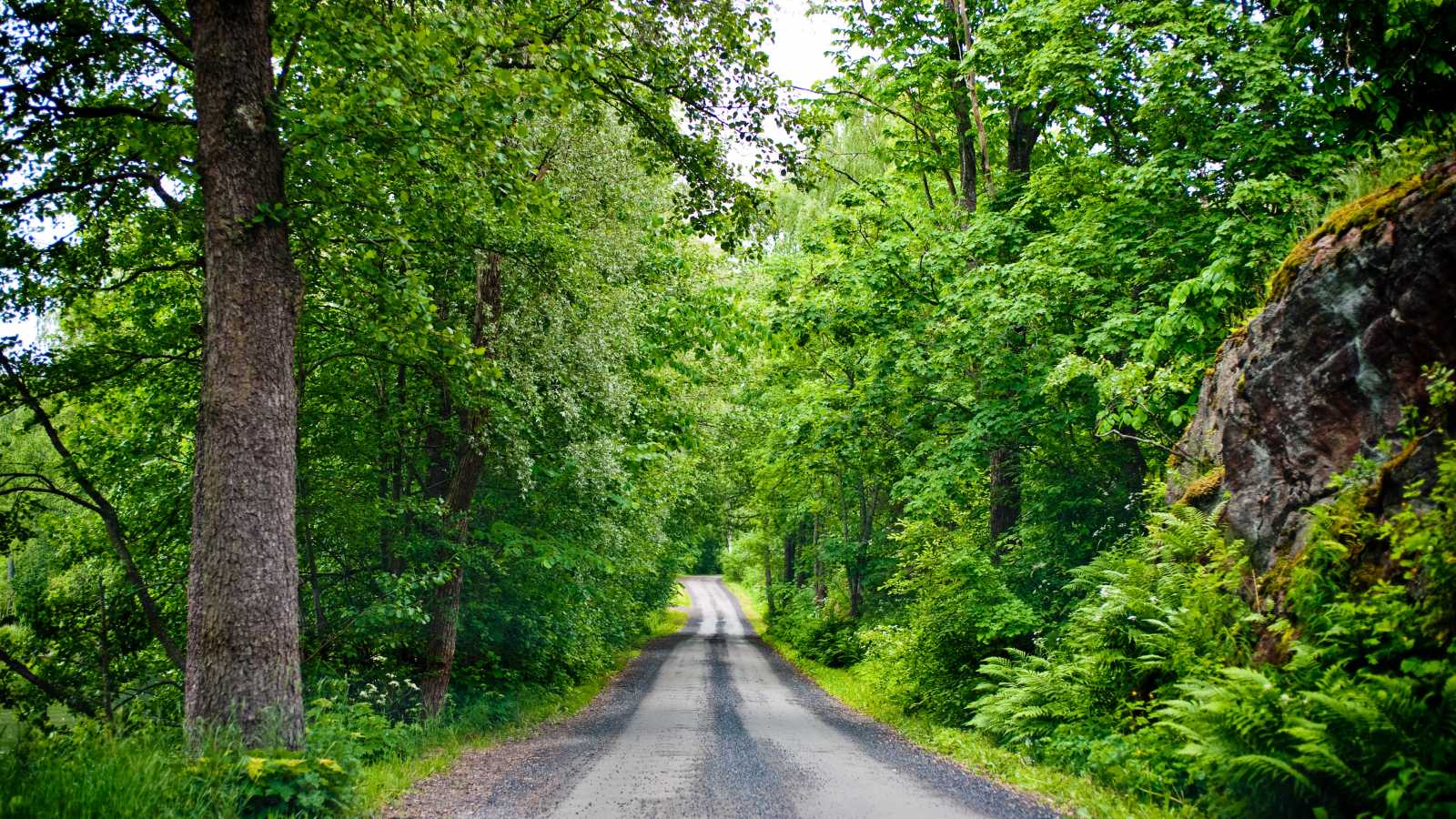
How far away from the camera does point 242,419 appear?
5.06 meters

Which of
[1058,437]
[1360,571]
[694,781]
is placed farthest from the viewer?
[1058,437]

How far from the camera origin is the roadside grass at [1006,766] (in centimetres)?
504

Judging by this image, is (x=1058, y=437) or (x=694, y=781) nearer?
(x=694, y=781)

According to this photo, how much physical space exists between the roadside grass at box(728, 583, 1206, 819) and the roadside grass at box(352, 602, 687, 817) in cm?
492

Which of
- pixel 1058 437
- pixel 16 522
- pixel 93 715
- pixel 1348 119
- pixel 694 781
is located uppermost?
pixel 1348 119

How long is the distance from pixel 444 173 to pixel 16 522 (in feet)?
18.0

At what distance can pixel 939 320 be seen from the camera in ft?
37.5

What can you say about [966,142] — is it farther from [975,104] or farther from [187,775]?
[187,775]

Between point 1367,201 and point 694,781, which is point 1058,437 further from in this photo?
point 694,781

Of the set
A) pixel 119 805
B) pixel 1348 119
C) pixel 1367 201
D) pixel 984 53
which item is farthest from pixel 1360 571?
pixel 984 53

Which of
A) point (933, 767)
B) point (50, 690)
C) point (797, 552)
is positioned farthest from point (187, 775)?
point (797, 552)

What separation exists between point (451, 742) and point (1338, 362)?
→ 29.8 ft

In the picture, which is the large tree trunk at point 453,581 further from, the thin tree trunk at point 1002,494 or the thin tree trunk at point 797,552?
the thin tree trunk at point 797,552

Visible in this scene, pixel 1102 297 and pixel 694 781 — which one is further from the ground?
pixel 1102 297
